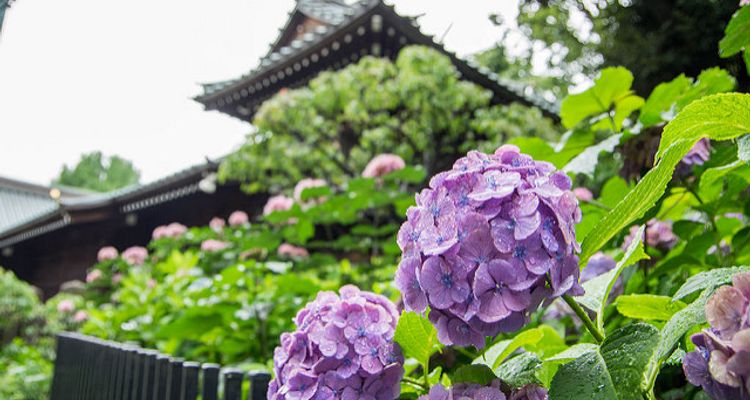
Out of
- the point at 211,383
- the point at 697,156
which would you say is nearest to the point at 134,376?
the point at 211,383

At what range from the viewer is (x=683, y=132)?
0.50 metres

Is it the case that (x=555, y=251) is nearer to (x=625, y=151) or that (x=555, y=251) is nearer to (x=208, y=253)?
(x=625, y=151)

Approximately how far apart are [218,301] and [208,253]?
260cm

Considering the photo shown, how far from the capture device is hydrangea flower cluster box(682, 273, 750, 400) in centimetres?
37

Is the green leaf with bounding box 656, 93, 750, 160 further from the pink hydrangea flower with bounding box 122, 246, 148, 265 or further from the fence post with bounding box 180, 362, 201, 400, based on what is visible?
the pink hydrangea flower with bounding box 122, 246, 148, 265

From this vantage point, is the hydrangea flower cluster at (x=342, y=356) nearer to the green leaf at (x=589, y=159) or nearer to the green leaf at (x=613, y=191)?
the green leaf at (x=589, y=159)

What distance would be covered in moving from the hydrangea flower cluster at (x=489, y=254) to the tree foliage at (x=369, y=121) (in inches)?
175

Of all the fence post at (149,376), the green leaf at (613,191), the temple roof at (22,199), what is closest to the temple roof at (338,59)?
the fence post at (149,376)

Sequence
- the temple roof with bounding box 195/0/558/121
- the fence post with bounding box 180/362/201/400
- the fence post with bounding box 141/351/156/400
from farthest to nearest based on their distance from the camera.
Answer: the temple roof with bounding box 195/0/558/121, the fence post with bounding box 141/351/156/400, the fence post with bounding box 180/362/201/400

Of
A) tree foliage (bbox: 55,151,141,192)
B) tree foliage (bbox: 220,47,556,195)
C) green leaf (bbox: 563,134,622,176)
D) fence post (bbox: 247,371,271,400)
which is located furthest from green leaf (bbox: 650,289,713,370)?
tree foliage (bbox: 55,151,141,192)

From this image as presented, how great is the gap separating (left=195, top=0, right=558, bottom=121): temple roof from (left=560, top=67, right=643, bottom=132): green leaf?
5.03 metres

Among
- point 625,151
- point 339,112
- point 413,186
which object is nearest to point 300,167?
point 339,112

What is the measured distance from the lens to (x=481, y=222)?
0.52m

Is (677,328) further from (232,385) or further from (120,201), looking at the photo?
(120,201)
